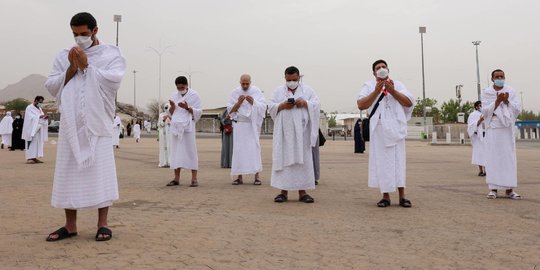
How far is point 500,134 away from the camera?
7.00 metres

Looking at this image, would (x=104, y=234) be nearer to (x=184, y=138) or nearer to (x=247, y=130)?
(x=184, y=138)

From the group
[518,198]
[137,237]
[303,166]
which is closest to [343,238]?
[137,237]

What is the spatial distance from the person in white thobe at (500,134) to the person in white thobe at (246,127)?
388cm

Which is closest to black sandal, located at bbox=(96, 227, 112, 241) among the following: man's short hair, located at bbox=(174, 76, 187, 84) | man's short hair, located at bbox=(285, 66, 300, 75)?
man's short hair, located at bbox=(285, 66, 300, 75)

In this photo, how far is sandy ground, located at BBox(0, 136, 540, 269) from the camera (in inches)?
133

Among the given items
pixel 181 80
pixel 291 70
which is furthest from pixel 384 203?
pixel 181 80

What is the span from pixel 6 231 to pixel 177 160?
155 inches

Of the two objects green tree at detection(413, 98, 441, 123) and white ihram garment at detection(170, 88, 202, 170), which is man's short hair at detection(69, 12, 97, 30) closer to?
white ihram garment at detection(170, 88, 202, 170)

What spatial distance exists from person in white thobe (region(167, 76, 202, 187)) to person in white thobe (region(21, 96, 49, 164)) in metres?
6.88

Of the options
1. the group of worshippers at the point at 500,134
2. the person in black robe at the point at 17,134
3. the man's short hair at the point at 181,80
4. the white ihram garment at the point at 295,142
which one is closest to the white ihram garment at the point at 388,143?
the white ihram garment at the point at 295,142

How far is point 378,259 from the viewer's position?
344 cm

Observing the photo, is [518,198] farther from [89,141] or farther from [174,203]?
[89,141]

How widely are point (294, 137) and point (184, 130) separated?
2593 mm

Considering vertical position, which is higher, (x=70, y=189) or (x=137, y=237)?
(x=70, y=189)
